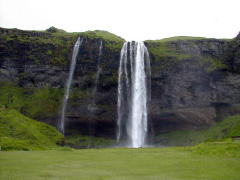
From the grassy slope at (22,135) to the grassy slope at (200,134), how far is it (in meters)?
21.7

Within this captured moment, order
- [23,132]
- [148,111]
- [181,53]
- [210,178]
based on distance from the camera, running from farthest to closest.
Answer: [181,53], [148,111], [23,132], [210,178]

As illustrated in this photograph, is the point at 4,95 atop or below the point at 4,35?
below

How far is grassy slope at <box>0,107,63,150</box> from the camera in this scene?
3103 centimetres

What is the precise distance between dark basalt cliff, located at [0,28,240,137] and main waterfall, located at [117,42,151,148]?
122 cm

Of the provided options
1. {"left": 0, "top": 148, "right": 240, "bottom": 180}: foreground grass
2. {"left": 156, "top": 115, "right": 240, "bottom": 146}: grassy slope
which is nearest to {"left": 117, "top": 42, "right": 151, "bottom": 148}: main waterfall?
{"left": 156, "top": 115, "right": 240, "bottom": 146}: grassy slope

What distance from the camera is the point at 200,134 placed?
56125mm

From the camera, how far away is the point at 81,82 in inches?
Result: 2343

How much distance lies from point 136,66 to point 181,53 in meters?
9.55

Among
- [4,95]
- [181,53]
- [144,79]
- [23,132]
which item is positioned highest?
[181,53]

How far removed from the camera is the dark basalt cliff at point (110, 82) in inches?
2254

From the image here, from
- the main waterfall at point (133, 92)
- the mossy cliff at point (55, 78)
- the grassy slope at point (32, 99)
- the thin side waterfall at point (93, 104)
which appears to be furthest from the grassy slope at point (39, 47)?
the grassy slope at point (32, 99)

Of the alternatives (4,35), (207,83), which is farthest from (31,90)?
(207,83)

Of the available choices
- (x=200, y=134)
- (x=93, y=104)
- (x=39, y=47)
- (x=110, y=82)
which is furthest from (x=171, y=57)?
(x=39, y=47)

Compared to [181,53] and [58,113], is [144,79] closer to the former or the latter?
[181,53]
